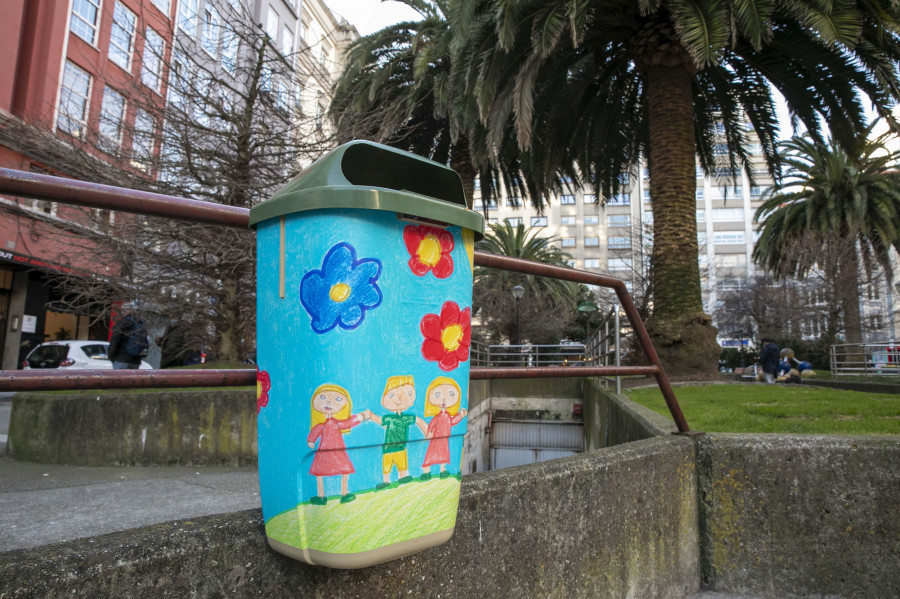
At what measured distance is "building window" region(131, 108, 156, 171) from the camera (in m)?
8.33

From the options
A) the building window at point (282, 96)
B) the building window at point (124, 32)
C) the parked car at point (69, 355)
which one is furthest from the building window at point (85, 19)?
the building window at point (282, 96)

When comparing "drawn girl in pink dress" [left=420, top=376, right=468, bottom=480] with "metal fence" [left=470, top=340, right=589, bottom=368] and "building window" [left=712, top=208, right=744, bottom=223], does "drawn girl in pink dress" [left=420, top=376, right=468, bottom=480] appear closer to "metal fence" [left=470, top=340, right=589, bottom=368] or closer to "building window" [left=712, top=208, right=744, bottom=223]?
"metal fence" [left=470, top=340, right=589, bottom=368]

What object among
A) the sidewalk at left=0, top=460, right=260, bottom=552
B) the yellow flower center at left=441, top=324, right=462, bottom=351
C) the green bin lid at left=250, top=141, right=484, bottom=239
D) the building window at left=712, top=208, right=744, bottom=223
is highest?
the building window at left=712, top=208, right=744, bottom=223

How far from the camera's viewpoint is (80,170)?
7828 mm

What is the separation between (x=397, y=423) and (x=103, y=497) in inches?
141

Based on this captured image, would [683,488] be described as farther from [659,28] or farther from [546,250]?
[546,250]

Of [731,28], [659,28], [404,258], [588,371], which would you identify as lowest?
[588,371]

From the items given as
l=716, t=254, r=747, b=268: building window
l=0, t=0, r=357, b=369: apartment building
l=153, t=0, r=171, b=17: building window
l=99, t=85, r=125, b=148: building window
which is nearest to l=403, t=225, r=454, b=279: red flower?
l=0, t=0, r=357, b=369: apartment building

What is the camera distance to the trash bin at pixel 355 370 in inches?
46.8

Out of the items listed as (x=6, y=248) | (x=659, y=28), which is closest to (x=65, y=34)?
(x=6, y=248)

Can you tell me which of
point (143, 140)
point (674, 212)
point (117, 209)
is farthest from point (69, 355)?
point (117, 209)

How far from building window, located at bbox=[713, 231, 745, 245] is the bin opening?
3011 inches

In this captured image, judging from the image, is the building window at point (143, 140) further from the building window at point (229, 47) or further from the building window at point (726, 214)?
the building window at point (726, 214)

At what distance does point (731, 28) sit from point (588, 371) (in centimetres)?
821
